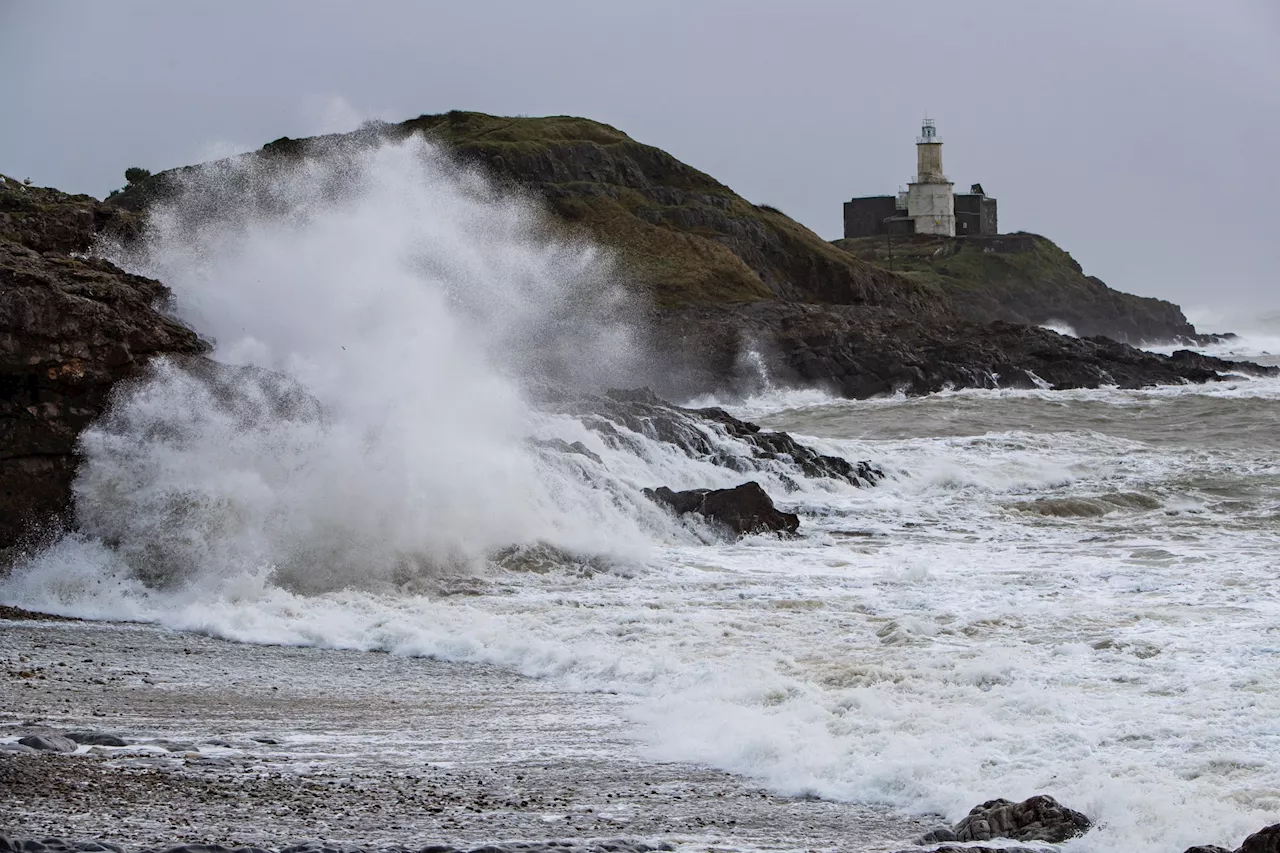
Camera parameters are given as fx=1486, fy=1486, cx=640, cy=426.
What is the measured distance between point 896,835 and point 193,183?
64.9ft

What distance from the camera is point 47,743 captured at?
285 inches

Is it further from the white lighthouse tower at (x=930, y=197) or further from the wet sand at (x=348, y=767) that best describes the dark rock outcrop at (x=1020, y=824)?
the white lighthouse tower at (x=930, y=197)

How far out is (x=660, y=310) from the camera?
5025cm

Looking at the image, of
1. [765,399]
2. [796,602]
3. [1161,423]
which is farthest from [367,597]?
[765,399]

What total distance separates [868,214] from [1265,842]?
97.6 metres

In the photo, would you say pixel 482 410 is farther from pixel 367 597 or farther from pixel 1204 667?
pixel 1204 667

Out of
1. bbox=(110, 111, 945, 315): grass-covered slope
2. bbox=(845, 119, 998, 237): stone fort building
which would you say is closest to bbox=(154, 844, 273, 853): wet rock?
bbox=(110, 111, 945, 315): grass-covered slope

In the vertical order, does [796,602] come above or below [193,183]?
below

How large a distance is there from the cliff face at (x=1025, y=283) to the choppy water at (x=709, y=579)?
218 feet

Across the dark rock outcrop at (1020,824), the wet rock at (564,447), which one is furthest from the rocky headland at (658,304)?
the dark rock outcrop at (1020,824)

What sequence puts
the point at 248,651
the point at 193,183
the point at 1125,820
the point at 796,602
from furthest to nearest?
the point at 193,183 < the point at 796,602 < the point at 248,651 < the point at 1125,820

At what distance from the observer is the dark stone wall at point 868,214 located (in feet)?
329

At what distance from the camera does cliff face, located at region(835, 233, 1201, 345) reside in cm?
8812

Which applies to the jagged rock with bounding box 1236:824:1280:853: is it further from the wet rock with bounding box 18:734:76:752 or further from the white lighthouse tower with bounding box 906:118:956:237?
the white lighthouse tower with bounding box 906:118:956:237
